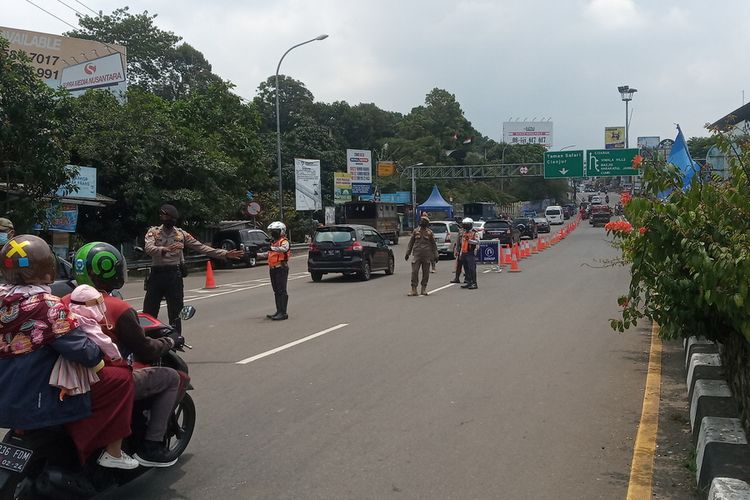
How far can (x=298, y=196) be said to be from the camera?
40.2 metres

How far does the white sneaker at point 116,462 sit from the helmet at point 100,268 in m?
0.98

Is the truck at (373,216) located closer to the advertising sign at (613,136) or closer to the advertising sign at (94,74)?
the advertising sign at (94,74)

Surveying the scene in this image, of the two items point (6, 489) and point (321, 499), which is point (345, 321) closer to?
point (321, 499)

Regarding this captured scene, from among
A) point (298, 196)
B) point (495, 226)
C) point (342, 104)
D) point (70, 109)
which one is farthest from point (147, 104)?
point (342, 104)

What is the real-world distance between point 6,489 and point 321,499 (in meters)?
1.75

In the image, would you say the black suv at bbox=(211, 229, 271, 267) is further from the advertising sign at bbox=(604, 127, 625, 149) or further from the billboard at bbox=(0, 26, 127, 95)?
the advertising sign at bbox=(604, 127, 625, 149)

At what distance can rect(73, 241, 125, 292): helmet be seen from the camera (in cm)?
411

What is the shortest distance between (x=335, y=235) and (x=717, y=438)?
15.3m

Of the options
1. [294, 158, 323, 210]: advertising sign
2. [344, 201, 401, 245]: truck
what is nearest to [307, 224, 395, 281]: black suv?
[294, 158, 323, 210]: advertising sign

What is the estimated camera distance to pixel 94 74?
A: 3166 centimetres

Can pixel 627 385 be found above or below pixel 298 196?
below

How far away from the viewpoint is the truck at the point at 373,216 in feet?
138

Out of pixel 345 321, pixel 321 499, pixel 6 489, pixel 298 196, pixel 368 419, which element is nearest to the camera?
pixel 6 489

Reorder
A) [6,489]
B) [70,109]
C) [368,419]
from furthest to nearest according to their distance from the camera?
[70,109] → [368,419] → [6,489]
